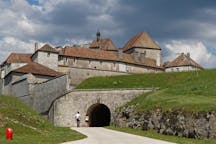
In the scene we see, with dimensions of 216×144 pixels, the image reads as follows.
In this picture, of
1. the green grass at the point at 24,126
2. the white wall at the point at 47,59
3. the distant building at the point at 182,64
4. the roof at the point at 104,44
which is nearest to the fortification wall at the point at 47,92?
the white wall at the point at 47,59

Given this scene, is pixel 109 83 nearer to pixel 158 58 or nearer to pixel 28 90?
pixel 28 90

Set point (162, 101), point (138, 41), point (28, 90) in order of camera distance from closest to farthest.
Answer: point (162, 101) < point (28, 90) < point (138, 41)

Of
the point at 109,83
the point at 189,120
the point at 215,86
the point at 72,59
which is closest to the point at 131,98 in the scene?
the point at 109,83

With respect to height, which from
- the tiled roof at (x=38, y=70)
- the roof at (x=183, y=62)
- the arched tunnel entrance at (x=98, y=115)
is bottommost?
the arched tunnel entrance at (x=98, y=115)

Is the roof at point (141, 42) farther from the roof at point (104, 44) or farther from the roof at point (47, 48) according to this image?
the roof at point (47, 48)

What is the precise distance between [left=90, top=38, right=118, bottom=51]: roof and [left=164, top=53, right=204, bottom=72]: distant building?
1474 cm

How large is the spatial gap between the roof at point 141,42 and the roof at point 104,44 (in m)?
4.05

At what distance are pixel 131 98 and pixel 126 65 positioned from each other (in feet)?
151

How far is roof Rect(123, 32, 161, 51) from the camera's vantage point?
100750 mm

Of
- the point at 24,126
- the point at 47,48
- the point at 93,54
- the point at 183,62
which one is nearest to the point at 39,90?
the point at 47,48

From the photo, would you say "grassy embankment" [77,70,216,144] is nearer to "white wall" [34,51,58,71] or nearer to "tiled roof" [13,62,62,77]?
"tiled roof" [13,62,62,77]

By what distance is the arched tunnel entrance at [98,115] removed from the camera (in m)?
48.2

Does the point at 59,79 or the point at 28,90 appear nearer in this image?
the point at 59,79

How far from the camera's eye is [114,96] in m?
46.2
